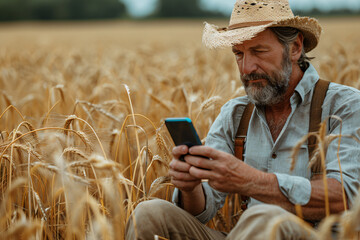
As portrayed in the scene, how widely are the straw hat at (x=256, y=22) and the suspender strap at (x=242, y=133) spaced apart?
332 mm

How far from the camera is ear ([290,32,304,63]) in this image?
210 cm

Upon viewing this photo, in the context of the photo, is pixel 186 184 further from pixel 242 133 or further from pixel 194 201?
pixel 242 133

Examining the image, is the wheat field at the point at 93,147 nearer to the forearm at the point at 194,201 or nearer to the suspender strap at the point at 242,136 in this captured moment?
the forearm at the point at 194,201

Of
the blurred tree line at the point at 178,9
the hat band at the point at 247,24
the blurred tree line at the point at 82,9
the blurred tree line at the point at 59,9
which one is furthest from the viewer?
the blurred tree line at the point at 178,9

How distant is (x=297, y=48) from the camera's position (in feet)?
6.98

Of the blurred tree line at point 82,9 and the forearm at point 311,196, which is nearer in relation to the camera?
the forearm at point 311,196

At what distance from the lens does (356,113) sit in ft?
5.72

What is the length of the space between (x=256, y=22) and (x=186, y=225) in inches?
39.0

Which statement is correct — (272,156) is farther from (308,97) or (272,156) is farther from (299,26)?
(299,26)

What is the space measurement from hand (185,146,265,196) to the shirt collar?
0.50 m

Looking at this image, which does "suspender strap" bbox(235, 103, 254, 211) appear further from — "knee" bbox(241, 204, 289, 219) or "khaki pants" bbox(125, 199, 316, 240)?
"knee" bbox(241, 204, 289, 219)

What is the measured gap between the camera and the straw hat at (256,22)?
1.94 m

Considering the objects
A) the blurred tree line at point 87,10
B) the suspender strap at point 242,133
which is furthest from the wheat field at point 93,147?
the blurred tree line at point 87,10

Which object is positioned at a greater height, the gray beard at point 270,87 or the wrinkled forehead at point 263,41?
the wrinkled forehead at point 263,41
